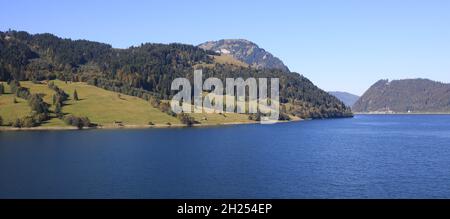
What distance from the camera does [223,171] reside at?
8281 centimetres

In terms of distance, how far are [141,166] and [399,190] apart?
145 ft

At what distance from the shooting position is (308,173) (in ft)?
264

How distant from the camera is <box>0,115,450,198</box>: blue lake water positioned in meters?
64.9

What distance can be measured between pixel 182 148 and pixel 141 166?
3520 centimetres

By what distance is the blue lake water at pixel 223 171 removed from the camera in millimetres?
64938

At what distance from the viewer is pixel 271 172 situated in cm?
8131
